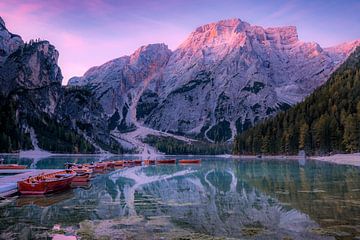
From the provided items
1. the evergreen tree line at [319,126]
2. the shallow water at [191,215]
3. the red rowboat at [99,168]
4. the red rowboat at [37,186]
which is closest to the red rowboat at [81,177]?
the red rowboat at [37,186]

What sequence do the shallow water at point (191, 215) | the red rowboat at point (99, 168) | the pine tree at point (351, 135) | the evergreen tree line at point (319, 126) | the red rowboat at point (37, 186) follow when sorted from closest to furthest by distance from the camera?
the shallow water at point (191, 215) < the red rowboat at point (37, 186) < the red rowboat at point (99, 168) < the pine tree at point (351, 135) < the evergreen tree line at point (319, 126)

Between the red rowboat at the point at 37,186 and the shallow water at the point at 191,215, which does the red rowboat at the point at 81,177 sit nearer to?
the red rowboat at the point at 37,186

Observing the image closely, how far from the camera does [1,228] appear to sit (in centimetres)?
2295

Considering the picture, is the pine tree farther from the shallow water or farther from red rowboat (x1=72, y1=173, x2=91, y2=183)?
red rowboat (x1=72, y1=173, x2=91, y2=183)

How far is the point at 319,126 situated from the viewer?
133 m

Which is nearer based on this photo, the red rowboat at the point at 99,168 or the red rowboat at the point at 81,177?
the red rowboat at the point at 81,177

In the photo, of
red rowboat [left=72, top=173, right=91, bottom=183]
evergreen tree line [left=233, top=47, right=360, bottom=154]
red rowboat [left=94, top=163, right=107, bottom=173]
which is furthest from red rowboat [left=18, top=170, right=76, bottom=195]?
evergreen tree line [left=233, top=47, right=360, bottom=154]

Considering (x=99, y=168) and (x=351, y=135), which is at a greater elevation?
(x=351, y=135)

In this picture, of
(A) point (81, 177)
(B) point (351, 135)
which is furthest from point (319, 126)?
(A) point (81, 177)

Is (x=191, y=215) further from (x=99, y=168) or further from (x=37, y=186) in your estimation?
(x=99, y=168)

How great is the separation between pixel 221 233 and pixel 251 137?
167756mm

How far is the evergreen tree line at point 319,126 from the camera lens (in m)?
125

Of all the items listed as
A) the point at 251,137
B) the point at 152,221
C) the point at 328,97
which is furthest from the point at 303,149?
the point at 152,221

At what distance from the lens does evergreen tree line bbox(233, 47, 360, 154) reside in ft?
409
